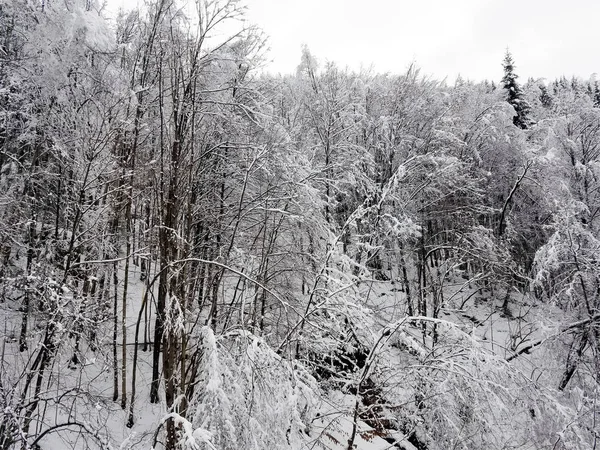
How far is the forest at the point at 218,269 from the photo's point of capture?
17.5ft

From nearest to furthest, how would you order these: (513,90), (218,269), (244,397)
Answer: (244,397)
(218,269)
(513,90)

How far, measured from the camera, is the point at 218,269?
6.83 metres

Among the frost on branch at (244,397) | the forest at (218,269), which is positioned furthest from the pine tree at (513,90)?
the frost on branch at (244,397)

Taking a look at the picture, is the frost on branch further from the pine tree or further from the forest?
the pine tree

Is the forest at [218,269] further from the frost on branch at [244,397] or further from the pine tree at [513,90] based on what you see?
the pine tree at [513,90]

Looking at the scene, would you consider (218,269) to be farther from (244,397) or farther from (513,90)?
(513,90)

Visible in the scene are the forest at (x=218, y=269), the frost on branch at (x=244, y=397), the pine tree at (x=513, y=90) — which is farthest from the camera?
the pine tree at (x=513, y=90)

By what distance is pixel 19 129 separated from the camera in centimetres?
845

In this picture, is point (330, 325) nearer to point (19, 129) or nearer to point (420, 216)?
point (19, 129)

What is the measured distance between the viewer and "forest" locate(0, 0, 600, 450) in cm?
534

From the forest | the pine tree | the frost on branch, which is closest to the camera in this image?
the frost on branch

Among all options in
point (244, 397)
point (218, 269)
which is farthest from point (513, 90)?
point (244, 397)

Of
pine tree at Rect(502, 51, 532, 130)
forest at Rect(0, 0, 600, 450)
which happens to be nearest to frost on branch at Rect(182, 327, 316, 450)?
forest at Rect(0, 0, 600, 450)

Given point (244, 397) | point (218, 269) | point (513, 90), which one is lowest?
point (244, 397)
